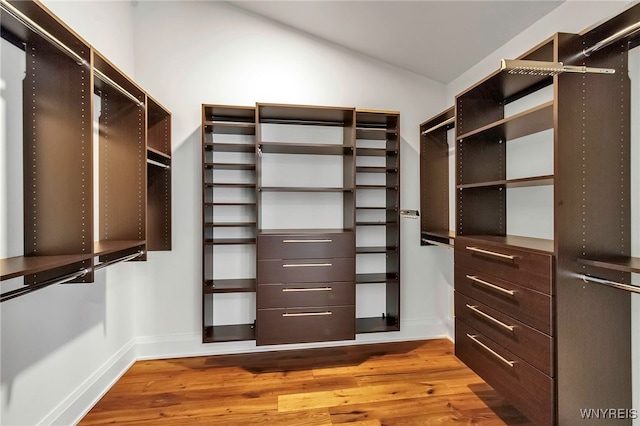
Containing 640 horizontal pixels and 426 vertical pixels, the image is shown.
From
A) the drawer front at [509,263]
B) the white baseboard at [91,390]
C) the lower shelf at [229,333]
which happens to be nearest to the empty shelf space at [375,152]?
the drawer front at [509,263]

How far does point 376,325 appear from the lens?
9.07ft

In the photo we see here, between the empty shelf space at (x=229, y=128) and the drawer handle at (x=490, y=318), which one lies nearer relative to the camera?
the drawer handle at (x=490, y=318)

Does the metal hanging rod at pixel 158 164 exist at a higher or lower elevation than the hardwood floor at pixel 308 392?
higher

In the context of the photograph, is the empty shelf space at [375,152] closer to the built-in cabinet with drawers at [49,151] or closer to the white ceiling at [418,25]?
the white ceiling at [418,25]

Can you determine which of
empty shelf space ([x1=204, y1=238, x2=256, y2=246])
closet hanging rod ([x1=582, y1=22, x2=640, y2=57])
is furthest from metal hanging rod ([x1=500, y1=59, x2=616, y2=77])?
empty shelf space ([x1=204, y1=238, x2=256, y2=246])

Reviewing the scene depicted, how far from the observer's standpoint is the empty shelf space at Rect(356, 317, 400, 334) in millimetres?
2668

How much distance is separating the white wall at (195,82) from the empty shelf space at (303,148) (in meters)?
0.49

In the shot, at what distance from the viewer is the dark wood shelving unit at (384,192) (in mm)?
2689

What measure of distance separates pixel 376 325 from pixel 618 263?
182cm

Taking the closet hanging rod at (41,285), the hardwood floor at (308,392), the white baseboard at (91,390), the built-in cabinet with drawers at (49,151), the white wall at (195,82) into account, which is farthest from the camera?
the white wall at (195,82)

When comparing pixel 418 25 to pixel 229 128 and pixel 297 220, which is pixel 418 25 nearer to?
pixel 229 128

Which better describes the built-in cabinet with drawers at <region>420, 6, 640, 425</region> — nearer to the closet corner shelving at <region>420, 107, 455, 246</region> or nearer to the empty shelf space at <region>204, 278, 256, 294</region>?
the closet corner shelving at <region>420, 107, 455, 246</region>

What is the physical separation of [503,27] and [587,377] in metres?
2.13

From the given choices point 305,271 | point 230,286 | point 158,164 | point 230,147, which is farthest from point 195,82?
point 305,271
